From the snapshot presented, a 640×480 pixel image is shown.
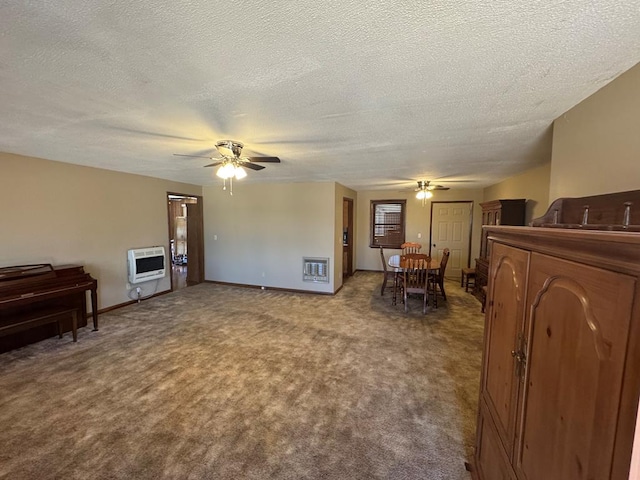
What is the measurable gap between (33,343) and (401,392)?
4.34 metres

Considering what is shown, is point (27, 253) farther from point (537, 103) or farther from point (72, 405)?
point (537, 103)

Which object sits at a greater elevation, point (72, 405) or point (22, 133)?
point (22, 133)

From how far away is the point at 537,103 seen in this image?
1786 mm

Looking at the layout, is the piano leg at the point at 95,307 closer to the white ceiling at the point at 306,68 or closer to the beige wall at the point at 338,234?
the white ceiling at the point at 306,68

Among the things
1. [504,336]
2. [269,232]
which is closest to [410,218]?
[269,232]

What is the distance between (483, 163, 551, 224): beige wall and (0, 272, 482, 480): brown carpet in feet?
6.28

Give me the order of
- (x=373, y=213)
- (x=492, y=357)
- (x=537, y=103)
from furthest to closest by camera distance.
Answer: (x=373, y=213), (x=537, y=103), (x=492, y=357)

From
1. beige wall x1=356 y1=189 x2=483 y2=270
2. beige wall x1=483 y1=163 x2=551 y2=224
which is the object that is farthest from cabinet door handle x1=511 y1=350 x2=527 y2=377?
beige wall x1=356 y1=189 x2=483 y2=270

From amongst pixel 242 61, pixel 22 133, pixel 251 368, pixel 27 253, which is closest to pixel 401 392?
pixel 251 368

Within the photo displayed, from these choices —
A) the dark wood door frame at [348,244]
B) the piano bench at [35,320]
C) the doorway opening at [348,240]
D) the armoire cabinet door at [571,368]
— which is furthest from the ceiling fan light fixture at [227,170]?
the dark wood door frame at [348,244]

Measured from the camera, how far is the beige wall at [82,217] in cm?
342

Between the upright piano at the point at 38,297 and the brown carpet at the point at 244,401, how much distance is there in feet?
0.68

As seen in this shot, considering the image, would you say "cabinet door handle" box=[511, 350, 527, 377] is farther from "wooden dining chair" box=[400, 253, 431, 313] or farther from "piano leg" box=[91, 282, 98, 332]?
"piano leg" box=[91, 282, 98, 332]

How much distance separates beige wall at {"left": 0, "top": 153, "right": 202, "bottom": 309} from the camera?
342 centimetres
